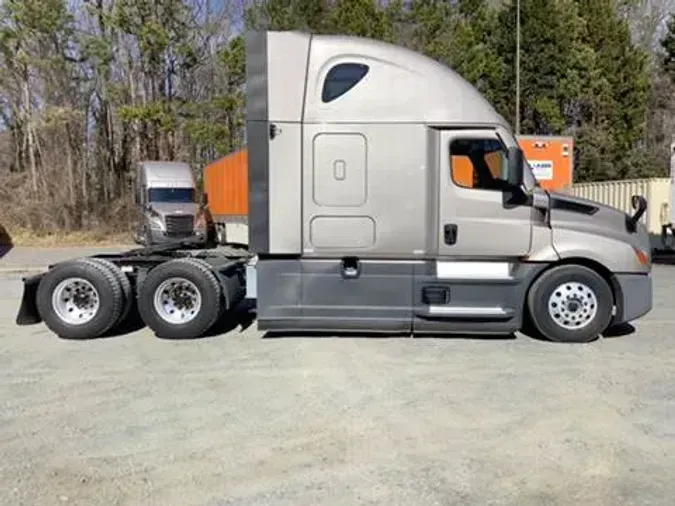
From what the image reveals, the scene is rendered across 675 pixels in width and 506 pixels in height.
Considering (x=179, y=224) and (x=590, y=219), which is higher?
(x=590, y=219)

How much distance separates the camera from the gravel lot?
13.2 ft

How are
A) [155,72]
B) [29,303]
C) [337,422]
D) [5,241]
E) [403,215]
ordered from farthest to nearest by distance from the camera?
1. [155,72]
2. [5,241]
3. [29,303]
4. [403,215]
5. [337,422]

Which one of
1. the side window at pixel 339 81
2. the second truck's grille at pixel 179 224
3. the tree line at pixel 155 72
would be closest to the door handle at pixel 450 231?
the side window at pixel 339 81

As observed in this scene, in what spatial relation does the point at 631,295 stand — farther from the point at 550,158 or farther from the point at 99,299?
the point at 550,158

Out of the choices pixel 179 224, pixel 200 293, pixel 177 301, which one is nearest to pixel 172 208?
pixel 179 224

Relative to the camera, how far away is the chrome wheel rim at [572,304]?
775 cm

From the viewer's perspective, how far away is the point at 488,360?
703 centimetres

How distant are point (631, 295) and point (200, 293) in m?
4.99

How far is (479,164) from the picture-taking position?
7.73 meters

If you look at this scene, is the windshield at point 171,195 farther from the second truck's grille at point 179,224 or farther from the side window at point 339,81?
the side window at point 339,81

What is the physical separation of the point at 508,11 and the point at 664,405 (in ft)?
107

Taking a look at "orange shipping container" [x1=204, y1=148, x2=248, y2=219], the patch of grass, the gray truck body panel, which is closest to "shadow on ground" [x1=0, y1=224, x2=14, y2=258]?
the patch of grass

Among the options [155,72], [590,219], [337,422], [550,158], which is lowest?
[337,422]

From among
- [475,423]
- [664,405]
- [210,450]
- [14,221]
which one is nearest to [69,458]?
[210,450]
